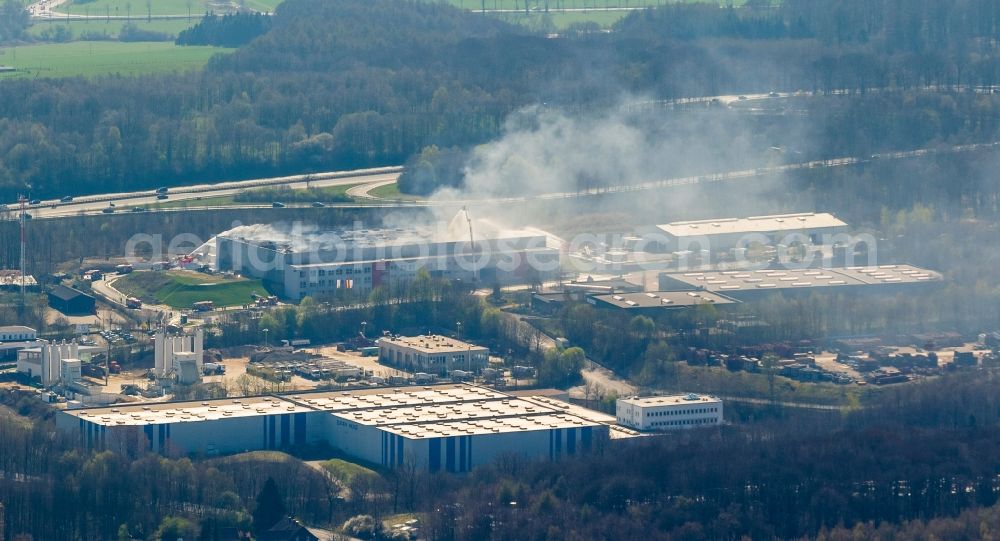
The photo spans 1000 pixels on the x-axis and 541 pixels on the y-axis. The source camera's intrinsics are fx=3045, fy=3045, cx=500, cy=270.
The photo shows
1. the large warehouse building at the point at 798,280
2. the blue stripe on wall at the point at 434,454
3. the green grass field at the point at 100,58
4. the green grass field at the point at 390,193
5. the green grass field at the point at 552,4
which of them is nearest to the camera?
the blue stripe on wall at the point at 434,454

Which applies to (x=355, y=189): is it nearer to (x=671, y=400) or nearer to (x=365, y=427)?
(x=671, y=400)

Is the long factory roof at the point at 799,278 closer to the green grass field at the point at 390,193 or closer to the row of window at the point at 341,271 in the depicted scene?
the row of window at the point at 341,271

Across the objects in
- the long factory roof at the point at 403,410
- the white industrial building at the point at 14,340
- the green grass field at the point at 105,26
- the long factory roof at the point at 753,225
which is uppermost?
the green grass field at the point at 105,26

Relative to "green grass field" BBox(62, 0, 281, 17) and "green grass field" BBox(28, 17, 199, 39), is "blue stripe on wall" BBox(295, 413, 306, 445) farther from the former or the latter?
"green grass field" BBox(62, 0, 281, 17)

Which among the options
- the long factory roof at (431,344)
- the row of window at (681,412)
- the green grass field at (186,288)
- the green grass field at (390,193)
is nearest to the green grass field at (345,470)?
the row of window at (681,412)

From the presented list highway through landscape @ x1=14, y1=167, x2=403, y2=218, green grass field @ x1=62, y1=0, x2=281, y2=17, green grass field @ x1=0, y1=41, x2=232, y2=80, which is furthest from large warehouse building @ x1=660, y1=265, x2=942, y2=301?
green grass field @ x1=62, y1=0, x2=281, y2=17

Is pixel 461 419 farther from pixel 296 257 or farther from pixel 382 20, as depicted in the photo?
pixel 382 20
